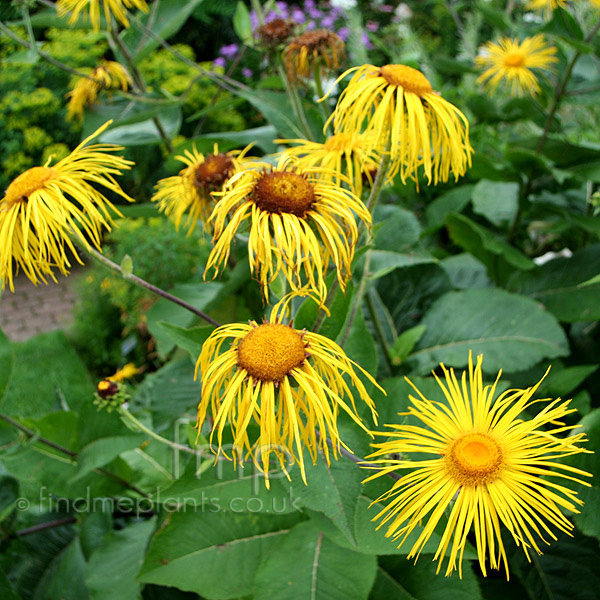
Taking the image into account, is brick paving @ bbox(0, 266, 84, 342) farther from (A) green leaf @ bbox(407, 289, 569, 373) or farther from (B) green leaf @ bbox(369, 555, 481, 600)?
(B) green leaf @ bbox(369, 555, 481, 600)

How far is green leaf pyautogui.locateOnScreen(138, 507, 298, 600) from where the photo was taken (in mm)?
904

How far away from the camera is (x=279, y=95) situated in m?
1.34

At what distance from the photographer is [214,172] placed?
103 cm

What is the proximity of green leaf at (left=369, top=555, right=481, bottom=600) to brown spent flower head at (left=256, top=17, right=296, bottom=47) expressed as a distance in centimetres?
102

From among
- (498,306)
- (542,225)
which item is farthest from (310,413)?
(542,225)

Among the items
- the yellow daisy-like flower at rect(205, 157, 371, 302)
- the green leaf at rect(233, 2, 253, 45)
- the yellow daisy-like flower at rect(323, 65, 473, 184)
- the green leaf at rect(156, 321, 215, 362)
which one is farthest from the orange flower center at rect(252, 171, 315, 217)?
the green leaf at rect(233, 2, 253, 45)

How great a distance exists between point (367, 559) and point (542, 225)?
1.20 m

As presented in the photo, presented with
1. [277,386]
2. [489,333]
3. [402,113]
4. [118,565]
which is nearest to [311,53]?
[402,113]

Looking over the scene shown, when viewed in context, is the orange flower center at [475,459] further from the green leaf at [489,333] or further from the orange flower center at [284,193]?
the green leaf at [489,333]

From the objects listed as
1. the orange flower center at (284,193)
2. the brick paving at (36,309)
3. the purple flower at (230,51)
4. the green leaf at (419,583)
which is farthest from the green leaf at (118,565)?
the purple flower at (230,51)

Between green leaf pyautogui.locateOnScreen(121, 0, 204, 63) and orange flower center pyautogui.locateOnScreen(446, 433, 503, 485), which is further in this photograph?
green leaf pyautogui.locateOnScreen(121, 0, 204, 63)

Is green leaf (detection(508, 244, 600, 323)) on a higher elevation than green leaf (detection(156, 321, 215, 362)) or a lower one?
lower

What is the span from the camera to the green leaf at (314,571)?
32.3 inches

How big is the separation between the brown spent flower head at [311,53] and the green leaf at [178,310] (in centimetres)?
48
